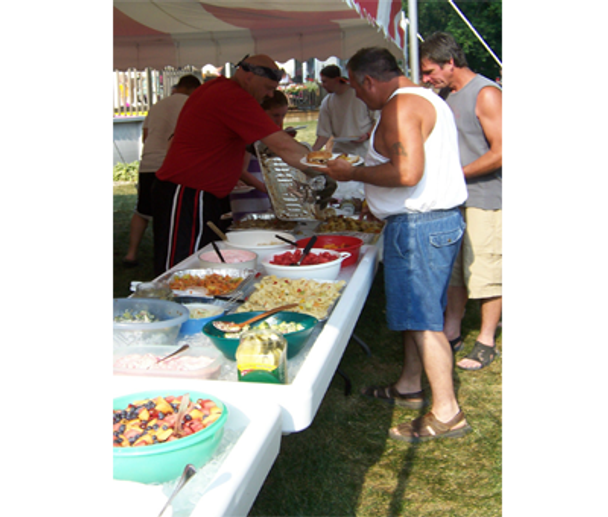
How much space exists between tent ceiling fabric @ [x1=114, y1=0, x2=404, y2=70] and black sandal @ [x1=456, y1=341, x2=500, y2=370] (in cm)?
219

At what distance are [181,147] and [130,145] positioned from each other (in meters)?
10.0


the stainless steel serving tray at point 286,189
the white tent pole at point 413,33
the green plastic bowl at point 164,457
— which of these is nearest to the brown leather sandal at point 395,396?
the stainless steel serving tray at point 286,189

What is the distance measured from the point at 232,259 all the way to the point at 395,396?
3.86 feet

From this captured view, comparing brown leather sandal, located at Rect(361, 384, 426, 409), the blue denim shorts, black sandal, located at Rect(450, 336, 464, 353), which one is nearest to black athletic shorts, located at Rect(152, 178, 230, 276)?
the blue denim shorts

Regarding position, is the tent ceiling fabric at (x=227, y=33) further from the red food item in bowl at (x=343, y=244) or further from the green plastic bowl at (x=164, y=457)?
the green plastic bowl at (x=164, y=457)

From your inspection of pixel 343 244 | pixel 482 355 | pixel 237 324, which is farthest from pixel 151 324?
pixel 482 355

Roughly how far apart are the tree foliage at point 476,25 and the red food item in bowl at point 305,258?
92.6 feet

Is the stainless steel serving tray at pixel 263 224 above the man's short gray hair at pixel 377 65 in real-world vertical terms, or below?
below

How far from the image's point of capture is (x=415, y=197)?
2.41 m

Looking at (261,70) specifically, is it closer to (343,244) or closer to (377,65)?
(377,65)

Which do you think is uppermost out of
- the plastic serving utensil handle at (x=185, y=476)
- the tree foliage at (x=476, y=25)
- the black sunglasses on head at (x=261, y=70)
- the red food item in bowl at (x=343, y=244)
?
the tree foliage at (x=476, y=25)

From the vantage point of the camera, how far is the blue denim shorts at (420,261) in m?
2.44

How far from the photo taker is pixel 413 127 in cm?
228

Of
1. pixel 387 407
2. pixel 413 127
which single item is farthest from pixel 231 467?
pixel 387 407
